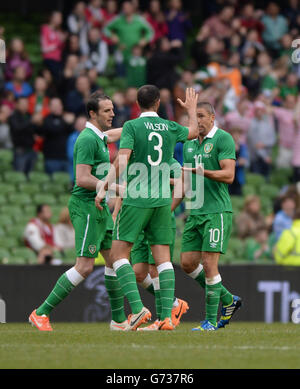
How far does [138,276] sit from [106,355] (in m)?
A: 3.29

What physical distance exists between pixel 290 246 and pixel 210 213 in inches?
171

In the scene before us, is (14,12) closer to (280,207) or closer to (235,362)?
(280,207)

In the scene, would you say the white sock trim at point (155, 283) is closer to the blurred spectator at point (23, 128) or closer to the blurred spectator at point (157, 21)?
the blurred spectator at point (23, 128)

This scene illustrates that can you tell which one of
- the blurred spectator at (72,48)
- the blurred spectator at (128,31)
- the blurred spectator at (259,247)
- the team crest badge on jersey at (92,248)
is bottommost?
the blurred spectator at (259,247)

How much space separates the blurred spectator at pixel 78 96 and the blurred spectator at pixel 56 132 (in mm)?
574

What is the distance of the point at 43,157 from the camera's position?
1697cm

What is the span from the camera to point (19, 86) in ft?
58.1

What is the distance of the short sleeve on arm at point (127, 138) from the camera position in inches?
368

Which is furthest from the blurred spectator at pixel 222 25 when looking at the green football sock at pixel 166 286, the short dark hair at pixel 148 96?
the green football sock at pixel 166 286

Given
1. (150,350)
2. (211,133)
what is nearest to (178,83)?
(211,133)

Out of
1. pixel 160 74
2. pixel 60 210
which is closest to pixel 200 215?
pixel 60 210

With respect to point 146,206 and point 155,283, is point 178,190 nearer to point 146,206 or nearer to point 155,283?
point 155,283

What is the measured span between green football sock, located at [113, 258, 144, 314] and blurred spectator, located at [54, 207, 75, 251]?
571cm

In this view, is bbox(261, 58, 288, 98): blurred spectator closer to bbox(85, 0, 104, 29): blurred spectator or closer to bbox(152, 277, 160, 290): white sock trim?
bbox(85, 0, 104, 29): blurred spectator
